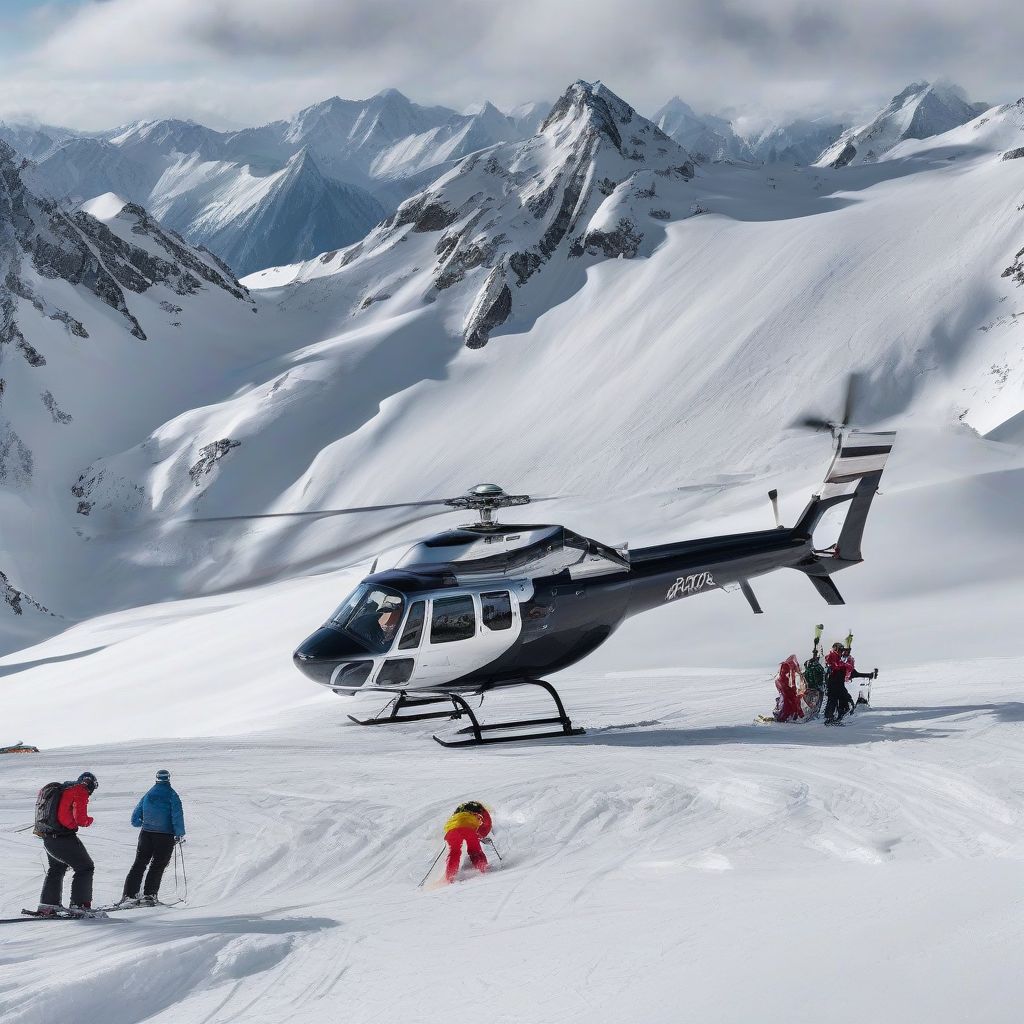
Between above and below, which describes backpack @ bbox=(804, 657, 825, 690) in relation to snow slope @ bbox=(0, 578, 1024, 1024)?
above

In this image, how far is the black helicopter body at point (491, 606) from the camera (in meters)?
13.2

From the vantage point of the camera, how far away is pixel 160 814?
8359mm

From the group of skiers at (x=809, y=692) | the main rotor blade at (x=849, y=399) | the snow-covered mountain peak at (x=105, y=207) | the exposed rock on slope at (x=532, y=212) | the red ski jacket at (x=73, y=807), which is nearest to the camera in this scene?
the red ski jacket at (x=73, y=807)

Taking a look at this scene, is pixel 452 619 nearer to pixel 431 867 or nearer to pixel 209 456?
pixel 431 867

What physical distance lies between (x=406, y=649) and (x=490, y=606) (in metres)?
1.31

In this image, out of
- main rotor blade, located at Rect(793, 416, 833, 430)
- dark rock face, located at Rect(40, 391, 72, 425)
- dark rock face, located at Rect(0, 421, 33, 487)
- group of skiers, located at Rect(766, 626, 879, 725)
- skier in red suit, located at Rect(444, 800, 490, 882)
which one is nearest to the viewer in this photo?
skier in red suit, located at Rect(444, 800, 490, 882)

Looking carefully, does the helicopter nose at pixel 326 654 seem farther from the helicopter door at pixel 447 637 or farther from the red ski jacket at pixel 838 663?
the red ski jacket at pixel 838 663

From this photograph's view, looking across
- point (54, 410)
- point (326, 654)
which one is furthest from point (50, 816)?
point (54, 410)

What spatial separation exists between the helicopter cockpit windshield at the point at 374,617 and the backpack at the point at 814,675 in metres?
6.41

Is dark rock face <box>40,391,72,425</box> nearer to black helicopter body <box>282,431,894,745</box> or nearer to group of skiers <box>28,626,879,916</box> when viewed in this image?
black helicopter body <box>282,431,894,745</box>

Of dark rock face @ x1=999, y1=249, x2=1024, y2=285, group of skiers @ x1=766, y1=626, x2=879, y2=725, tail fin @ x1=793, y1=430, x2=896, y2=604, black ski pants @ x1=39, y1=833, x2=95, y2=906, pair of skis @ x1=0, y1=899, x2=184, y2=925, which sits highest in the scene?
dark rock face @ x1=999, y1=249, x2=1024, y2=285

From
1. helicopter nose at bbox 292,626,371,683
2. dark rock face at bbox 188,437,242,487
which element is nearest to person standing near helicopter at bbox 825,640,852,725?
helicopter nose at bbox 292,626,371,683

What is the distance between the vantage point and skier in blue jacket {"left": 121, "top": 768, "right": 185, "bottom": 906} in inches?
328

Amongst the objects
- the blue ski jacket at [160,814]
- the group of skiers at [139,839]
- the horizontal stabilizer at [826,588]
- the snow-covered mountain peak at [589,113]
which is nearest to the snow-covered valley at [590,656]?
the group of skiers at [139,839]
